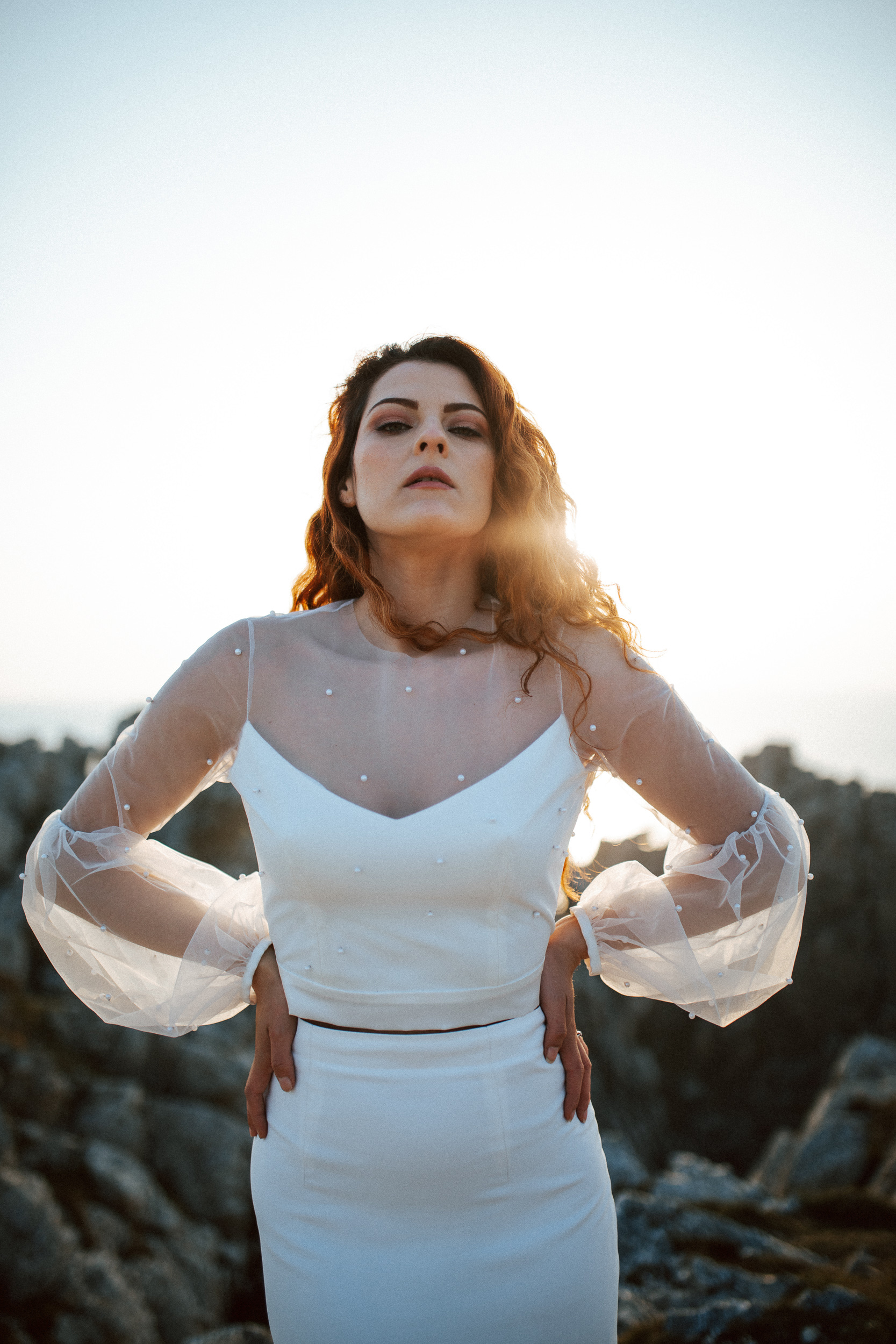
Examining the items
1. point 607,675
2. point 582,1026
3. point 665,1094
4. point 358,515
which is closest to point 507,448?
point 358,515

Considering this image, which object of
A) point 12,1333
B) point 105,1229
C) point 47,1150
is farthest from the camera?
point 47,1150

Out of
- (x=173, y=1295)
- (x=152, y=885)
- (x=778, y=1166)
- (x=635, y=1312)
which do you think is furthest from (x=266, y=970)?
(x=778, y=1166)

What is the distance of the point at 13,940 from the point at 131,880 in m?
8.28

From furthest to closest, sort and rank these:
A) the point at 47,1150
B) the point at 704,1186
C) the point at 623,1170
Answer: the point at 47,1150
the point at 623,1170
the point at 704,1186

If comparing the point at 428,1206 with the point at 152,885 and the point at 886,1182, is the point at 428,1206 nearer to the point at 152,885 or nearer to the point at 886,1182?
the point at 152,885

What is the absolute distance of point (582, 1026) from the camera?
12594 millimetres

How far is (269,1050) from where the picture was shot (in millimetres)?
2086

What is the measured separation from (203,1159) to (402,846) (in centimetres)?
684

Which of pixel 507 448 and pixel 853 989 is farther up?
pixel 507 448

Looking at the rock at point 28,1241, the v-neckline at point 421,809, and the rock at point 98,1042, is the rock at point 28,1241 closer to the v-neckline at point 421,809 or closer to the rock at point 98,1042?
the rock at point 98,1042

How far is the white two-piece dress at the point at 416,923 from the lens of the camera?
1.89 m

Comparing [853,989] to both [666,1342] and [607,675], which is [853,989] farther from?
[607,675]

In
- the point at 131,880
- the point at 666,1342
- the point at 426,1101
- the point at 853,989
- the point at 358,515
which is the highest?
the point at 358,515

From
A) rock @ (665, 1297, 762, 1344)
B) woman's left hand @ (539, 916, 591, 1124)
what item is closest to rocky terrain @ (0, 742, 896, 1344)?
rock @ (665, 1297, 762, 1344)
